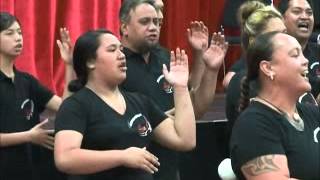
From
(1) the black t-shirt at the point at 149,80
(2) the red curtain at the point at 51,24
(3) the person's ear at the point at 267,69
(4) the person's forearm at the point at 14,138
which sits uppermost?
(3) the person's ear at the point at 267,69

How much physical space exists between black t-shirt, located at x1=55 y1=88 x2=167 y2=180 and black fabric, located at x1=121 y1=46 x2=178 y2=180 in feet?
1.54

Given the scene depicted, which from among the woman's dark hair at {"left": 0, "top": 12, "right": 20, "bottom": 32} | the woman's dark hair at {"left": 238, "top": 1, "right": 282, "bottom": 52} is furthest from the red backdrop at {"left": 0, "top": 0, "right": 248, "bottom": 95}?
the woman's dark hair at {"left": 238, "top": 1, "right": 282, "bottom": 52}

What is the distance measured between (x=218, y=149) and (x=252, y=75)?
166cm

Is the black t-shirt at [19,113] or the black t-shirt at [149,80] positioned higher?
the black t-shirt at [149,80]

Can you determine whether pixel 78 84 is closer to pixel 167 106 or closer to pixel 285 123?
pixel 167 106

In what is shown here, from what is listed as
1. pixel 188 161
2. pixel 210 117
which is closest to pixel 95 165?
pixel 188 161

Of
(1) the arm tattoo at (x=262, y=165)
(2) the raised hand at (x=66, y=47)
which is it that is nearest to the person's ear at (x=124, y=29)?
(2) the raised hand at (x=66, y=47)

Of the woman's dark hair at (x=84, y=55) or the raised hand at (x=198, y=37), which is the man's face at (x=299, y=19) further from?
the woman's dark hair at (x=84, y=55)

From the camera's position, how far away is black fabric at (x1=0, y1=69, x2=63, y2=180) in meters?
2.95

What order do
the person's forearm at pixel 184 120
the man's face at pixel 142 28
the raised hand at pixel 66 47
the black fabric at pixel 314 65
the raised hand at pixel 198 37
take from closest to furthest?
the person's forearm at pixel 184 120
the man's face at pixel 142 28
the raised hand at pixel 66 47
the raised hand at pixel 198 37
the black fabric at pixel 314 65

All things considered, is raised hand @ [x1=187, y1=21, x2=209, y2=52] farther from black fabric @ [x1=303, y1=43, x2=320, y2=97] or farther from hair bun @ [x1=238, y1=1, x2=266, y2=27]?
black fabric @ [x1=303, y1=43, x2=320, y2=97]

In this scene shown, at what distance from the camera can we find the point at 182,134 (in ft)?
8.34

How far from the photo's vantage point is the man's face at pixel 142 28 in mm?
2969

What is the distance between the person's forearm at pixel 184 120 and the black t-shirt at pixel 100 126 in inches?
7.5
